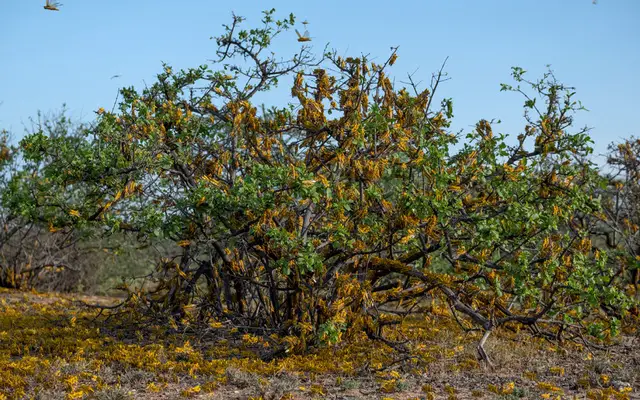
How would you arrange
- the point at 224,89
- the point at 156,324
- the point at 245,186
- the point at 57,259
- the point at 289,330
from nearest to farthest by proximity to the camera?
the point at 245,186 < the point at 289,330 < the point at 224,89 < the point at 156,324 < the point at 57,259

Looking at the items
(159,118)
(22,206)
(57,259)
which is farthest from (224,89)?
(57,259)

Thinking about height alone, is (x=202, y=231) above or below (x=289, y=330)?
above

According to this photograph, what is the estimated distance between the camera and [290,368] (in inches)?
223

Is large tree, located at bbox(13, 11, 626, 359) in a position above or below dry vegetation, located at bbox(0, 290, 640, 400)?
above

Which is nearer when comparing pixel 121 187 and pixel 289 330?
pixel 121 187

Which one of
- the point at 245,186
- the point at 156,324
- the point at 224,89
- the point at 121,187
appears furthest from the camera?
the point at 156,324

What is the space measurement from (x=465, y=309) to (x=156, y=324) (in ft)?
11.2

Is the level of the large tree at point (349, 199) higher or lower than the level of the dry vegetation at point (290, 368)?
higher

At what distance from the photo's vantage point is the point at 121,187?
5.73 metres

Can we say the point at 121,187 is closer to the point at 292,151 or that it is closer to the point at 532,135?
the point at 292,151

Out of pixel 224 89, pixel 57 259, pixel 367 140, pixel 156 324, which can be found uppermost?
pixel 224 89

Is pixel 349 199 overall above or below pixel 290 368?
above

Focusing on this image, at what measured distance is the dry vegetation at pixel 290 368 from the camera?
5.08m

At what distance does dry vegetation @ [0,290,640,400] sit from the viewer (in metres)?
5.08
